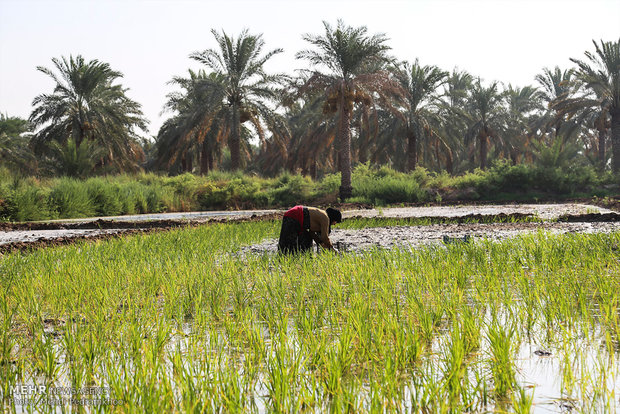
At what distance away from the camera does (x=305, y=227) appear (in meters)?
7.67

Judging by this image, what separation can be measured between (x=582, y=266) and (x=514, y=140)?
34.2m

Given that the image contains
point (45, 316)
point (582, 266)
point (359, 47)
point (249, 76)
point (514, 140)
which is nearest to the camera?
point (45, 316)

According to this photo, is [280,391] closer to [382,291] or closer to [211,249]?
[382,291]

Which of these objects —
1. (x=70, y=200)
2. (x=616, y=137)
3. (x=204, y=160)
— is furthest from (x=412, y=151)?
(x=70, y=200)

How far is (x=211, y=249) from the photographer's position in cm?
880

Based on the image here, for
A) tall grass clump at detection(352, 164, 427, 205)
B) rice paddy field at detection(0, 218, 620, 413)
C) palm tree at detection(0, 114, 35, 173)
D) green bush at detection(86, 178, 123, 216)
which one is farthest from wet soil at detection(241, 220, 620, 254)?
palm tree at detection(0, 114, 35, 173)

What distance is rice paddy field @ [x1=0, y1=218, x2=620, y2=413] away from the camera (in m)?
2.68

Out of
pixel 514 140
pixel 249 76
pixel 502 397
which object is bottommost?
pixel 502 397

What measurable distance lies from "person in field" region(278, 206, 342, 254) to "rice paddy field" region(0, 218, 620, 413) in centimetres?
75

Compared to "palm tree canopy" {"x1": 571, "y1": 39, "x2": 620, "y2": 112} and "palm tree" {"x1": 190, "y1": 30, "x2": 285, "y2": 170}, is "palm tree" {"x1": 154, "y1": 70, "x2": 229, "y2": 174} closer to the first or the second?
"palm tree" {"x1": 190, "y1": 30, "x2": 285, "y2": 170}

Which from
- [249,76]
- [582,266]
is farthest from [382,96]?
[582,266]

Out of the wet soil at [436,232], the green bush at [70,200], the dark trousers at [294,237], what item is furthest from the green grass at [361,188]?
the dark trousers at [294,237]

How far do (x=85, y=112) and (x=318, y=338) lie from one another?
3131 centimetres

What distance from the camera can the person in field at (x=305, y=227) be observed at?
7.54 metres
